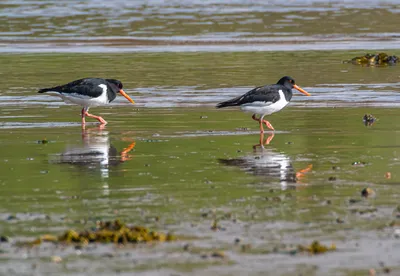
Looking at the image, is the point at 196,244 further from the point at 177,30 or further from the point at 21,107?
the point at 177,30

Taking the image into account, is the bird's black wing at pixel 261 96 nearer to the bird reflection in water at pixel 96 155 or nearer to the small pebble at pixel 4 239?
the bird reflection in water at pixel 96 155

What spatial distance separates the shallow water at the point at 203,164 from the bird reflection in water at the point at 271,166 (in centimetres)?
3

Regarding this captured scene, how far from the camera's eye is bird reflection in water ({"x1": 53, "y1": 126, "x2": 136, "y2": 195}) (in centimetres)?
1378

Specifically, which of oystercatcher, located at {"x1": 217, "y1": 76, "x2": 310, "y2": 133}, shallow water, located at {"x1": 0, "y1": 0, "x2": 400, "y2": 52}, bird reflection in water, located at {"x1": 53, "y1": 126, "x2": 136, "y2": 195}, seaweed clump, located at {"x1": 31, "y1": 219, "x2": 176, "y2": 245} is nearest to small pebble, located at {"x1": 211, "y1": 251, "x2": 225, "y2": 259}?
seaweed clump, located at {"x1": 31, "y1": 219, "x2": 176, "y2": 245}

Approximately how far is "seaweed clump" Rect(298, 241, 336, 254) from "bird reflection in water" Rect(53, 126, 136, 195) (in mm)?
3964

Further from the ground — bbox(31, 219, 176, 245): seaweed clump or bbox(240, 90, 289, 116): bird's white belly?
bbox(240, 90, 289, 116): bird's white belly

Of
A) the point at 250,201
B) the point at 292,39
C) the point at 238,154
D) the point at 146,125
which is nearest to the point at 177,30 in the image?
the point at 292,39

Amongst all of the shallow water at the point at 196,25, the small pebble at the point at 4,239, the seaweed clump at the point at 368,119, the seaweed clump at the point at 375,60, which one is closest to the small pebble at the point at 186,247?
the small pebble at the point at 4,239

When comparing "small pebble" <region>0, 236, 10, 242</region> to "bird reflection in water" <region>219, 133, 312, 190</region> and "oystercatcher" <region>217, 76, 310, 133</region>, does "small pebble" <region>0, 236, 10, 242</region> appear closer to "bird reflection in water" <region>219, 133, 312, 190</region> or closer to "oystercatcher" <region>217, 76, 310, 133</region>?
"bird reflection in water" <region>219, 133, 312, 190</region>

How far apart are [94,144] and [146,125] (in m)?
2.55

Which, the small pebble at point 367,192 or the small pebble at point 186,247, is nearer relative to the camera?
the small pebble at point 186,247

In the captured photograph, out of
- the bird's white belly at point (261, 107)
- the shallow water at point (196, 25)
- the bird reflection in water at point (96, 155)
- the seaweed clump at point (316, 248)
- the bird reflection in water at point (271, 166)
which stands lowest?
the seaweed clump at point (316, 248)

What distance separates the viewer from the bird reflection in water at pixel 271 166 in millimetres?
12555

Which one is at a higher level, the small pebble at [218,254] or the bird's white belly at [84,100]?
the bird's white belly at [84,100]
